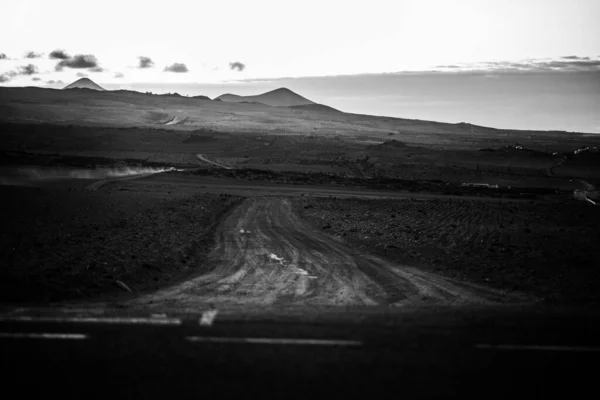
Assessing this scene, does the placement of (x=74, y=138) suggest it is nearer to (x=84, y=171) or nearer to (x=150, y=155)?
(x=150, y=155)

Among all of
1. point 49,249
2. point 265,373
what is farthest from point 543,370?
point 49,249

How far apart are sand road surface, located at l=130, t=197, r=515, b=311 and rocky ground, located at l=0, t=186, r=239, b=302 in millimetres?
1131

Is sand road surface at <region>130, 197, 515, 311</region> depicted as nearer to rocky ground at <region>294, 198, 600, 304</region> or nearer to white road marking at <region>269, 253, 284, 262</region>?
white road marking at <region>269, 253, 284, 262</region>

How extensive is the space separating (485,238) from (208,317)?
15415mm

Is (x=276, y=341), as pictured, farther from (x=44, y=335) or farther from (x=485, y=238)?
(x=485, y=238)

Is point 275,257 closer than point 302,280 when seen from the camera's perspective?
No

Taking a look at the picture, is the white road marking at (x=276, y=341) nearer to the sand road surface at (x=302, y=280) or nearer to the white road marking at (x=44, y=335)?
the white road marking at (x=44, y=335)

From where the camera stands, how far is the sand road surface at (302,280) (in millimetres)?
12602

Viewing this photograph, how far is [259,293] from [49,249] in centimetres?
686

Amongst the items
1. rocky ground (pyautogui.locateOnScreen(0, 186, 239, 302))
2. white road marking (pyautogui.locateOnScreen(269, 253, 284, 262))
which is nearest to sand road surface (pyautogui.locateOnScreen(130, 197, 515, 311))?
white road marking (pyautogui.locateOnScreen(269, 253, 284, 262))

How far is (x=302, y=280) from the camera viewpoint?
15383 millimetres

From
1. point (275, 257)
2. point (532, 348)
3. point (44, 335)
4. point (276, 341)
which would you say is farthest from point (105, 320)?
point (275, 257)

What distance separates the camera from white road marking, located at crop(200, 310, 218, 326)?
8.46 m

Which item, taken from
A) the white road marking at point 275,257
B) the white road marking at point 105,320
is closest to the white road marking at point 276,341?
the white road marking at point 105,320
